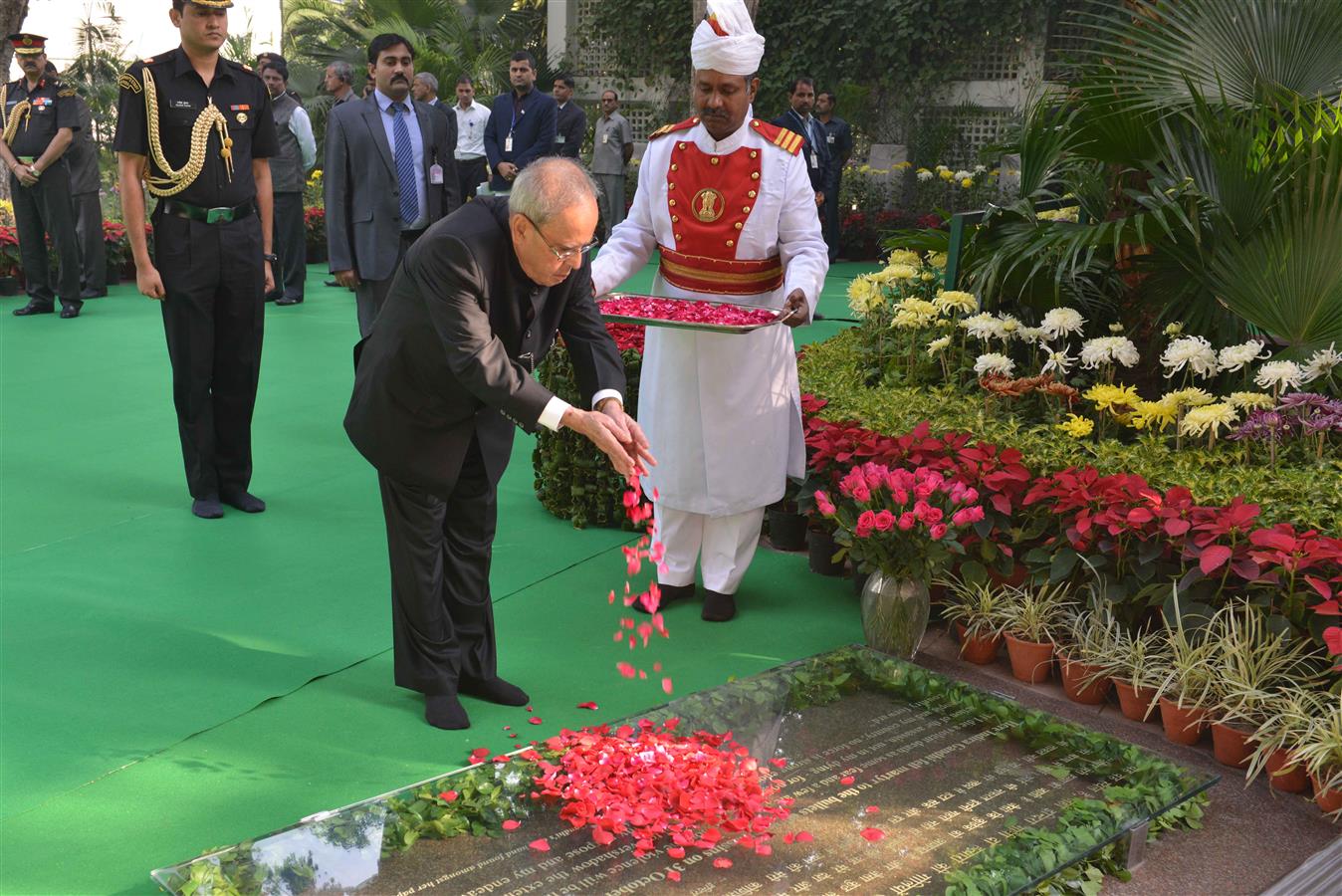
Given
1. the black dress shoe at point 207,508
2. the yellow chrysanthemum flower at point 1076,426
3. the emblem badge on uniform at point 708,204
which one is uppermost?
the emblem badge on uniform at point 708,204

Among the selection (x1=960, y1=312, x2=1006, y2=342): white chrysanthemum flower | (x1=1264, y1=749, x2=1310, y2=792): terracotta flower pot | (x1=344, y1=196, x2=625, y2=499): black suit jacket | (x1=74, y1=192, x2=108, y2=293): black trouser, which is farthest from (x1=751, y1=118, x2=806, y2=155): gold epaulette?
(x1=74, y1=192, x2=108, y2=293): black trouser

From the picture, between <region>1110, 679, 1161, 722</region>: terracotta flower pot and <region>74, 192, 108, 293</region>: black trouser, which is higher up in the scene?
<region>74, 192, 108, 293</region>: black trouser

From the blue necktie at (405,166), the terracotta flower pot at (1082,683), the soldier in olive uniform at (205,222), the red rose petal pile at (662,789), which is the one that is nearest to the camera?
the red rose petal pile at (662,789)

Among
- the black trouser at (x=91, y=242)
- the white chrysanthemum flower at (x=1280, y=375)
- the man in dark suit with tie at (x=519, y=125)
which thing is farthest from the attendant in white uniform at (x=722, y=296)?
the black trouser at (x=91, y=242)

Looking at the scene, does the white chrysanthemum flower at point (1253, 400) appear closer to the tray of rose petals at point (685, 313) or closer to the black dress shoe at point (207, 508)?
the tray of rose petals at point (685, 313)

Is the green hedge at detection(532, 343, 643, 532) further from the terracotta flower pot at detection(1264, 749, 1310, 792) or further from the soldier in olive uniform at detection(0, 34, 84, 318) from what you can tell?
the soldier in olive uniform at detection(0, 34, 84, 318)

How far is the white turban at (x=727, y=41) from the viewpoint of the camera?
4.22 m

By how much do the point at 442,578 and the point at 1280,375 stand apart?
2654 millimetres

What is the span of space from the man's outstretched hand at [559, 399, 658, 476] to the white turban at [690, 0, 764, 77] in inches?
61.4

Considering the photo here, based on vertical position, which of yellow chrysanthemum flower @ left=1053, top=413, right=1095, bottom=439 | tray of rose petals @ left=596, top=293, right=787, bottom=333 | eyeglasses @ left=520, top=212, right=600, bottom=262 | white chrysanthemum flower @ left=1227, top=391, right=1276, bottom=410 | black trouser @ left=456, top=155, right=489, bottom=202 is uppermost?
black trouser @ left=456, top=155, right=489, bottom=202

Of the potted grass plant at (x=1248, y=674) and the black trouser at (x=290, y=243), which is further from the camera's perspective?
the black trouser at (x=290, y=243)

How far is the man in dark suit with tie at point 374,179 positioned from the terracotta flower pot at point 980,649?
12.0ft

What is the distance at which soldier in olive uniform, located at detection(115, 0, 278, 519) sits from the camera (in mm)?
5172

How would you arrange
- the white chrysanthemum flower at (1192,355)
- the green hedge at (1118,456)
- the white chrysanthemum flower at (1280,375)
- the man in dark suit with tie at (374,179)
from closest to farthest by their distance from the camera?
the green hedge at (1118,456) → the white chrysanthemum flower at (1280,375) → the white chrysanthemum flower at (1192,355) → the man in dark suit with tie at (374,179)
